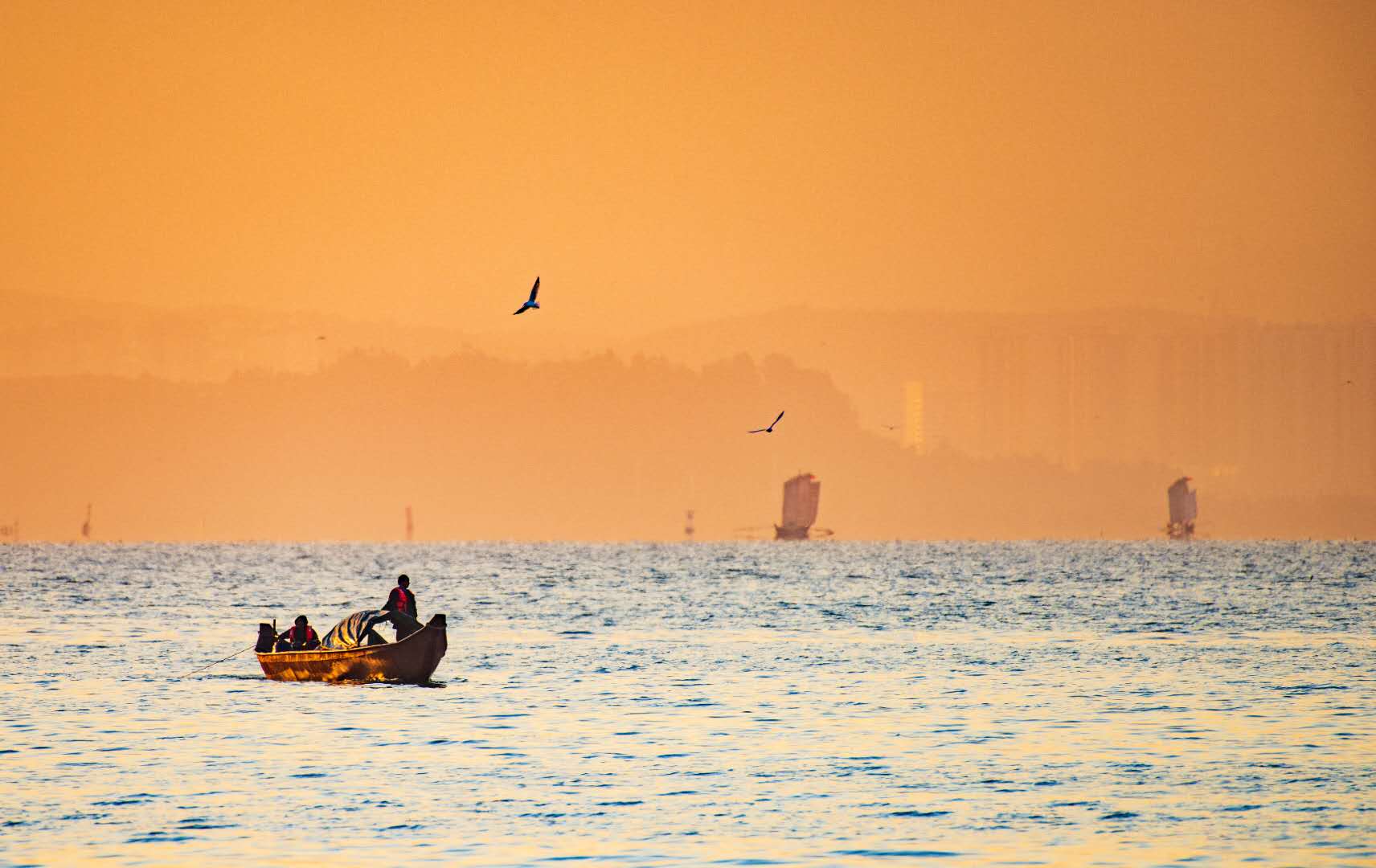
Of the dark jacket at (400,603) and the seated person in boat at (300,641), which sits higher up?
the dark jacket at (400,603)

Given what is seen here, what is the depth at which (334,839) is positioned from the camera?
1053 inches

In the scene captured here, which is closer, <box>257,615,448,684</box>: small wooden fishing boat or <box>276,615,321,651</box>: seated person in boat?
<box>257,615,448,684</box>: small wooden fishing boat

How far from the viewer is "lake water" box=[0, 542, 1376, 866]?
87.4 feet

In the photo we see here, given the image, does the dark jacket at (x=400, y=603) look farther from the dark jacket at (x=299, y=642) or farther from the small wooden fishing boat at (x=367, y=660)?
the dark jacket at (x=299, y=642)

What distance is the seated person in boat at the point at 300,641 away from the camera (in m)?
52.2

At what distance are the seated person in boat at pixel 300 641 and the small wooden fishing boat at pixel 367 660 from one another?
0.24 meters

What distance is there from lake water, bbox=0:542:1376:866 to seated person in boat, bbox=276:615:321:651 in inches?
47.0

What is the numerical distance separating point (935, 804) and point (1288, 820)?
18.8ft

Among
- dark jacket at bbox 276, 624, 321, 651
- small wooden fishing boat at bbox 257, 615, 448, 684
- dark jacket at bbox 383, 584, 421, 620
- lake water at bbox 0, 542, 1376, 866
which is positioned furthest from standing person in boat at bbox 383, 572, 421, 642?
dark jacket at bbox 276, 624, 321, 651

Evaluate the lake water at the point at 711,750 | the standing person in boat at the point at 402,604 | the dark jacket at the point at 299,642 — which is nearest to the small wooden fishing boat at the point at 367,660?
the dark jacket at the point at 299,642

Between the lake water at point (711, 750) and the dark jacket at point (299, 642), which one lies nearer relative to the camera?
the lake water at point (711, 750)

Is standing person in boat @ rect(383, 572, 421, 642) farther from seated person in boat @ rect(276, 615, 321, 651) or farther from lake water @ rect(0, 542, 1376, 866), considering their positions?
seated person in boat @ rect(276, 615, 321, 651)

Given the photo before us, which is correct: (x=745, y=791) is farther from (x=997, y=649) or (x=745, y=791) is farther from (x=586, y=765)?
(x=997, y=649)

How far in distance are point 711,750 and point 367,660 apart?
17.4m
